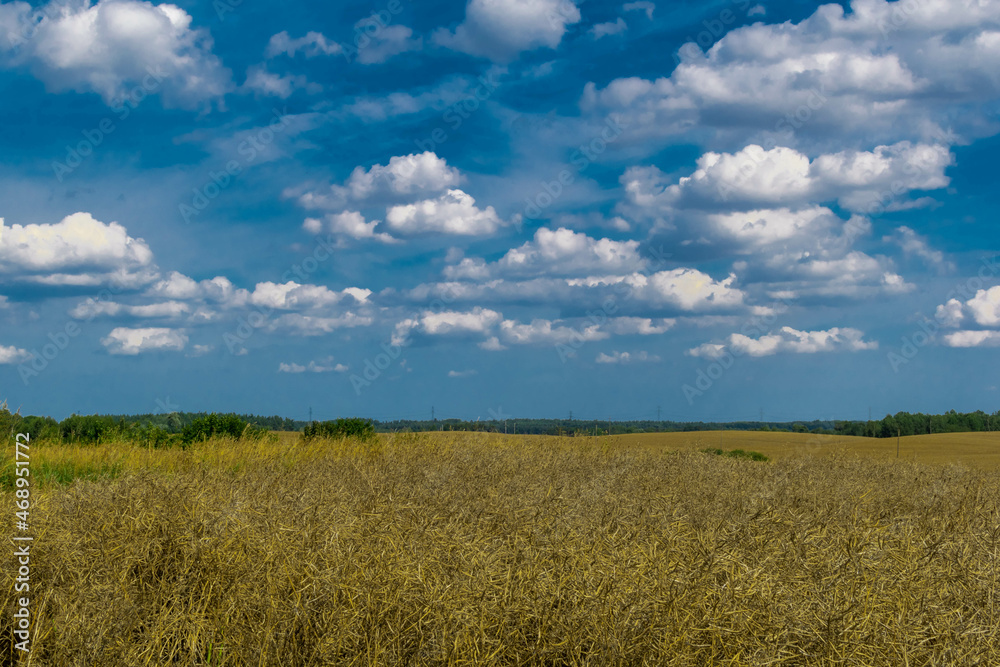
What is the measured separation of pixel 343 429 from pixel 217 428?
11.4 feet

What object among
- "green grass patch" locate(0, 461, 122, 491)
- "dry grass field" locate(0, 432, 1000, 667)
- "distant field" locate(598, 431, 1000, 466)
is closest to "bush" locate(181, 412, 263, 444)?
"green grass patch" locate(0, 461, 122, 491)

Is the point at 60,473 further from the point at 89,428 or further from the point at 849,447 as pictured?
the point at 849,447

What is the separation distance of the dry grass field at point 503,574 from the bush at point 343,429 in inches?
339

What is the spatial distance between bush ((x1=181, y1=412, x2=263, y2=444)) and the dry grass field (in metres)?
8.39

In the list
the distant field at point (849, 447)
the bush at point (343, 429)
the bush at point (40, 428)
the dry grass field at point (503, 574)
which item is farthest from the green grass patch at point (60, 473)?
the distant field at point (849, 447)

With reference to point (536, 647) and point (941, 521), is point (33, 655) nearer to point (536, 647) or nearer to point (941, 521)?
point (536, 647)

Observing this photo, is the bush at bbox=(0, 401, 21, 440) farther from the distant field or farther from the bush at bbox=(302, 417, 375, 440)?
the distant field

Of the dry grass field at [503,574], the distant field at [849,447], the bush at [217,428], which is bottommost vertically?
the distant field at [849,447]

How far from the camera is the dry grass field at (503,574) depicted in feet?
14.0

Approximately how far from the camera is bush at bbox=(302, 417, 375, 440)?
18.2m

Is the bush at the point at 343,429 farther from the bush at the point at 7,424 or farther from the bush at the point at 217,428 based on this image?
the bush at the point at 7,424

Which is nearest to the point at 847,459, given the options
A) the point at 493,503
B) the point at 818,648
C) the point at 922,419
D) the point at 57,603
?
the point at 493,503

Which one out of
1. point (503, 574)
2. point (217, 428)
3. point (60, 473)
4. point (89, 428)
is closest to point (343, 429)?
point (217, 428)

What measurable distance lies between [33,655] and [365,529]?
272cm
